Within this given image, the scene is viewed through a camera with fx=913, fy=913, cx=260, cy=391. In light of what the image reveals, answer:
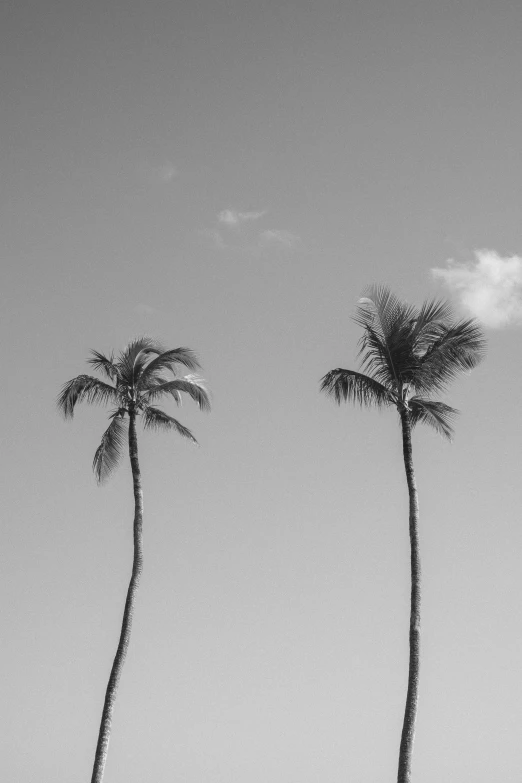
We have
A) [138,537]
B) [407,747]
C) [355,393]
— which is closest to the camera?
[407,747]

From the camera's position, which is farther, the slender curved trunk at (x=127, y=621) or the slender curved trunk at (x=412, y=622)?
the slender curved trunk at (x=127, y=621)

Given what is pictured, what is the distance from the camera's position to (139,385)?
30.4m

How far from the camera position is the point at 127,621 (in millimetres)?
28266

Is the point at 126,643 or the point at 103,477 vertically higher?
the point at 103,477

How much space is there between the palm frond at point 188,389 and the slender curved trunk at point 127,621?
3.39ft

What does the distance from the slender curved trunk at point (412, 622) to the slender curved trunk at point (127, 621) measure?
8.99 meters

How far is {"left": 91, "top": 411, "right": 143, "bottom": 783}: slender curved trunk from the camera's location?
86.7 ft

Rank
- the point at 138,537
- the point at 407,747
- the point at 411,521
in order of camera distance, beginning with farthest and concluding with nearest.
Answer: the point at 138,537 < the point at 411,521 < the point at 407,747

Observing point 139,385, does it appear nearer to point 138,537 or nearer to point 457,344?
point 138,537

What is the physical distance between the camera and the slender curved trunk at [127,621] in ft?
86.7

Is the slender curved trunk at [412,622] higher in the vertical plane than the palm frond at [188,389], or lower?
lower

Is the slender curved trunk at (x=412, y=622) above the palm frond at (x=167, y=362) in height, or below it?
below

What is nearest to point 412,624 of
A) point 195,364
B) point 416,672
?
point 416,672

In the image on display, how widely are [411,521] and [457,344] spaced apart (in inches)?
209
